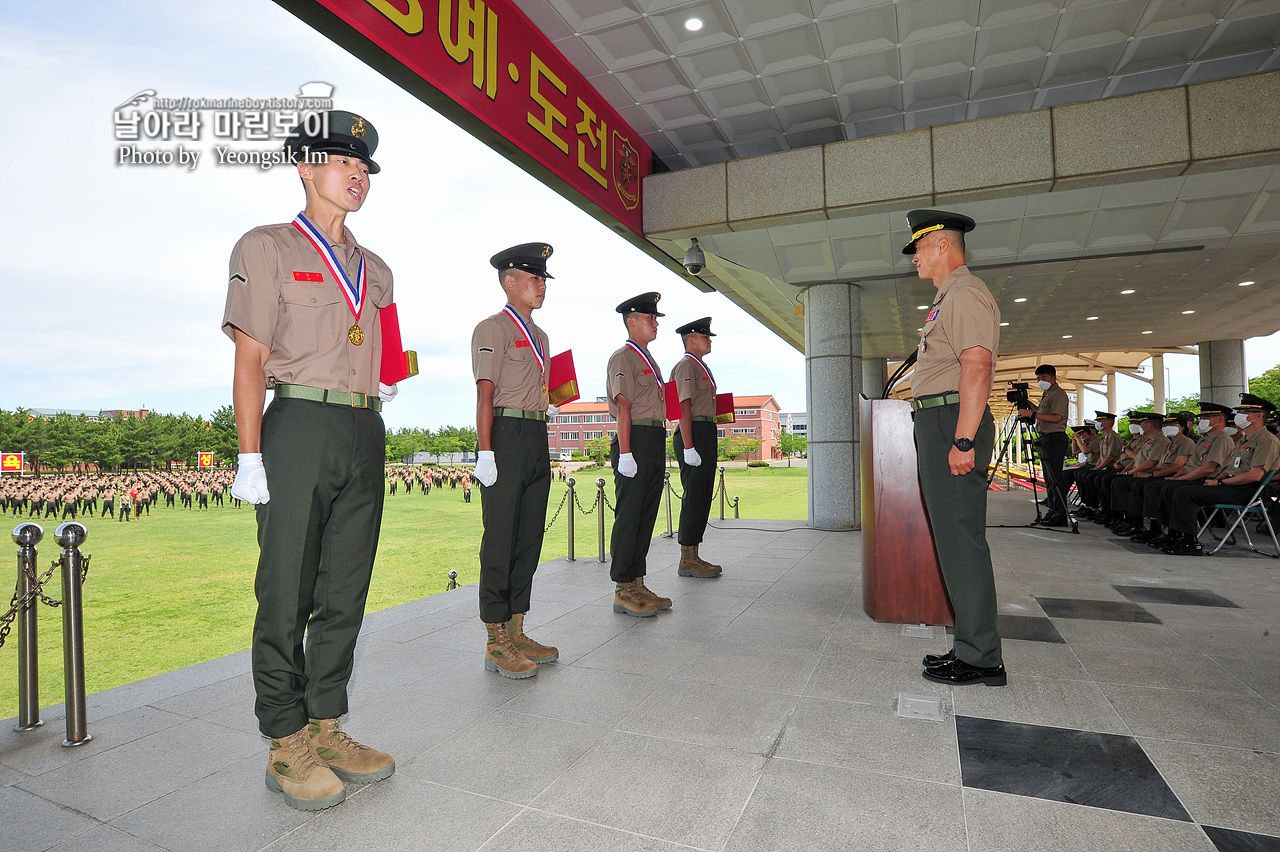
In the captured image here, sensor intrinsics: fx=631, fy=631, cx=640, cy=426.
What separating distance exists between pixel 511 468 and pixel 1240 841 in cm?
262

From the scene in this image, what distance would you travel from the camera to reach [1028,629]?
11.5ft

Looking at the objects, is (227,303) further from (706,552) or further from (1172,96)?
(1172,96)

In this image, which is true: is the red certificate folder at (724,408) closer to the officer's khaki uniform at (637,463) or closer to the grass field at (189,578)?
the officer's khaki uniform at (637,463)

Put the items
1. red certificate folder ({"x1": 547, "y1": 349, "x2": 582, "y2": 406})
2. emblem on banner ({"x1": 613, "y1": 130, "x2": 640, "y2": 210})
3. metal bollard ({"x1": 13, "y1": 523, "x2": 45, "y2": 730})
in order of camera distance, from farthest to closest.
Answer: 1. emblem on banner ({"x1": 613, "y1": 130, "x2": 640, "y2": 210})
2. red certificate folder ({"x1": 547, "y1": 349, "x2": 582, "y2": 406})
3. metal bollard ({"x1": 13, "y1": 523, "x2": 45, "y2": 730})

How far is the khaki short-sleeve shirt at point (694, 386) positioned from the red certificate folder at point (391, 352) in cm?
299

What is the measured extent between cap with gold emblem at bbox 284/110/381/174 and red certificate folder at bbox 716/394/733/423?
3.93 metres

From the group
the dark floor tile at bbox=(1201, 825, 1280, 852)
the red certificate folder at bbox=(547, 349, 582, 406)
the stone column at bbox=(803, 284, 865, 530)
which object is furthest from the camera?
the stone column at bbox=(803, 284, 865, 530)

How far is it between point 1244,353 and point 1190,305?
473 cm

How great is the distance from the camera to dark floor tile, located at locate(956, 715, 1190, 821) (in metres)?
1.74

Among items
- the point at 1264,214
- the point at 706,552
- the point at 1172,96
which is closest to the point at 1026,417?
the point at 1264,214

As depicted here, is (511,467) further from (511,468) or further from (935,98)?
(935,98)

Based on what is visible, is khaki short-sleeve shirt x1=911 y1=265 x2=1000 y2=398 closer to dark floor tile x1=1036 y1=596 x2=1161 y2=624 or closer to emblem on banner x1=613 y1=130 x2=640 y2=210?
dark floor tile x1=1036 y1=596 x2=1161 y2=624

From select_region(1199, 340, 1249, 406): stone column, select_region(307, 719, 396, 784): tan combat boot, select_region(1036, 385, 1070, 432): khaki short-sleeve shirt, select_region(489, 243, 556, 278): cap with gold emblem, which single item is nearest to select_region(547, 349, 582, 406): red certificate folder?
select_region(489, 243, 556, 278): cap with gold emblem

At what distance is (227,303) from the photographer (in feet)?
5.68
